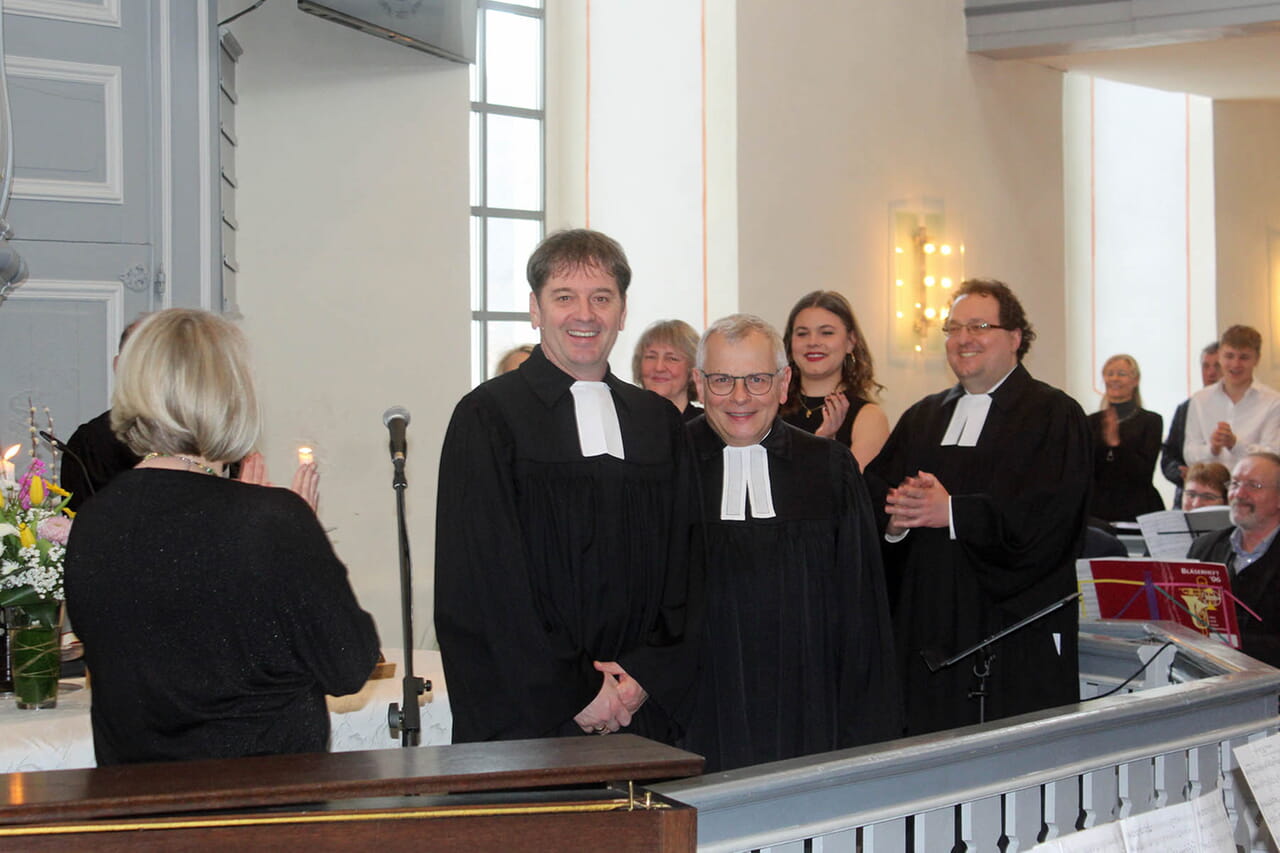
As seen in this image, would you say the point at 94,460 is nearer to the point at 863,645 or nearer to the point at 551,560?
the point at 551,560

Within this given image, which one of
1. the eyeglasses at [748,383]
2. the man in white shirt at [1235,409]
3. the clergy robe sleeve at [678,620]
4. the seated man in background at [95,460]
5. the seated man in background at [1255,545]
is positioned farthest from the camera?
the man in white shirt at [1235,409]

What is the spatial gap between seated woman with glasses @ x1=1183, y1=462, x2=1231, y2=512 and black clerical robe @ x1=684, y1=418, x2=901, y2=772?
485 cm

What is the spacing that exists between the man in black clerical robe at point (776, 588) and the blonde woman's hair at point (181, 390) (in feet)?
4.24

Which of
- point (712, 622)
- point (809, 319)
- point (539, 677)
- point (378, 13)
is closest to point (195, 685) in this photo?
point (539, 677)

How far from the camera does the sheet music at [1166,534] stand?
20.8 ft

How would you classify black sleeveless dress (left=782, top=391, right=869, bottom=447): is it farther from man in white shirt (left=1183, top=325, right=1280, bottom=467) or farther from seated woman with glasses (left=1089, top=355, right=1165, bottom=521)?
man in white shirt (left=1183, top=325, right=1280, bottom=467)

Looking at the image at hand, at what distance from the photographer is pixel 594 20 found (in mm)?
9164

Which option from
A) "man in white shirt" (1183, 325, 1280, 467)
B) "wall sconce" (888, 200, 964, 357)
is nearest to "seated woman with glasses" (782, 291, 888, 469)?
"wall sconce" (888, 200, 964, 357)

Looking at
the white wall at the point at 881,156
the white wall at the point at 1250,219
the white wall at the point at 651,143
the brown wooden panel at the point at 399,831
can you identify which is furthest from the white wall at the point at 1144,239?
the brown wooden panel at the point at 399,831

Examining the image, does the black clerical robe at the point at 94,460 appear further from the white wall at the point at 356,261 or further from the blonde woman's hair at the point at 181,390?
the blonde woman's hair at the point at 181,390

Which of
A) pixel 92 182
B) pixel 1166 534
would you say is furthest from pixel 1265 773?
pixel 92 182

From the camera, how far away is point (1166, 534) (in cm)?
636

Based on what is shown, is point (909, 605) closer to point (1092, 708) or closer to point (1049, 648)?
point (1049, 648)

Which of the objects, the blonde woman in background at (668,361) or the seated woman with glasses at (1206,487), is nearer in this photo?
the blonde woman in background at (668,361)
